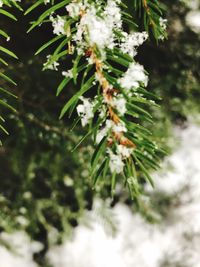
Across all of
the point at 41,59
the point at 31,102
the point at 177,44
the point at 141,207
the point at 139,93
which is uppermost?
the point at 177,44

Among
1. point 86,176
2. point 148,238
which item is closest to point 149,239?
point 148,238

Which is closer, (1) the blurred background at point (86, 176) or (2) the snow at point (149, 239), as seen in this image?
(1) the blurred background at point (86, 176)

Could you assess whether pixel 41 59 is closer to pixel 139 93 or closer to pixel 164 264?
pixel 139 93

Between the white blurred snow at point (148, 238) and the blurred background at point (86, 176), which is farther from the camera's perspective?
the white blurred snow at point (148, 238)

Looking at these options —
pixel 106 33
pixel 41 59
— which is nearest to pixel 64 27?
pixel 106 33

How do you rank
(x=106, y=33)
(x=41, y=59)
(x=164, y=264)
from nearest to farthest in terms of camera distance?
(x=106, y=33) < (x=41, y=59) < (x=164, y=264)

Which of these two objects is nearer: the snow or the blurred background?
the blurred background
